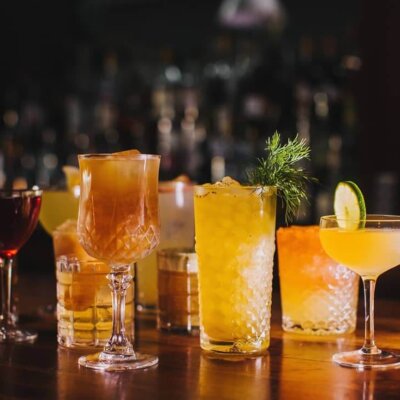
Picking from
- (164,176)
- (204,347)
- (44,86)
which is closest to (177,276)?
(204,347)

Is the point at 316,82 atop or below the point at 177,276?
atop

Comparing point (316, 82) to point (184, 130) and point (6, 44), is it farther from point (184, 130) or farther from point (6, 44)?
point (6, 44)

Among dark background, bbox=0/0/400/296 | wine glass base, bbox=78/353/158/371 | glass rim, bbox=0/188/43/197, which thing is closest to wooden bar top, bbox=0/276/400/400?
wine glass base, bbox=78/353/158/371

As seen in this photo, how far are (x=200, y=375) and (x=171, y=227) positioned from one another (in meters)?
0.58

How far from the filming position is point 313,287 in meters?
1.47

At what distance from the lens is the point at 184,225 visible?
1.71 metres

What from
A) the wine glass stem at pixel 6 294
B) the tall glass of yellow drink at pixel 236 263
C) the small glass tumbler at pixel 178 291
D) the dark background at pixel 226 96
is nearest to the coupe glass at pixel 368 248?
the tall glass of yellow drink at pixel 236 263

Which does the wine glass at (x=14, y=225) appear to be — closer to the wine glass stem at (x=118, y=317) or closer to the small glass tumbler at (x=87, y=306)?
the small glass tumbler at (x=87, y=306)

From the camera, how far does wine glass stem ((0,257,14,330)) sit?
59.6 inches

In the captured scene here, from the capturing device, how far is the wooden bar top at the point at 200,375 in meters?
1.07

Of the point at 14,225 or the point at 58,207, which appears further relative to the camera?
the point at 58,207

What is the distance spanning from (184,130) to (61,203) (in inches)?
106

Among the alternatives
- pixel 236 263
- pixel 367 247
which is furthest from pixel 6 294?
pixel 367 247

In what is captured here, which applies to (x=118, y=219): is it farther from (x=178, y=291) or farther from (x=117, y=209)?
(x=178, y=291)
